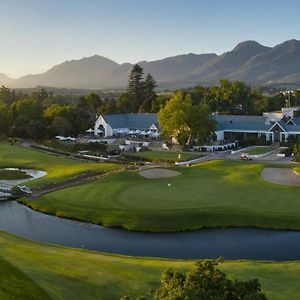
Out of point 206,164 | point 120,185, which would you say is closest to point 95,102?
point 206,164

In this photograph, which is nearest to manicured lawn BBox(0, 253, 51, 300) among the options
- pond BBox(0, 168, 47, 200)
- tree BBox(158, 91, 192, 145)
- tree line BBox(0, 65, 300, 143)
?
pond BBox(0, 168, 47, 200)

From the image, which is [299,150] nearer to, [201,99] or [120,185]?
[120,185]

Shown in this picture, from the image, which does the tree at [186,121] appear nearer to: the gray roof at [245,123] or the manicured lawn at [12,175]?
the gray roof at [245,123]

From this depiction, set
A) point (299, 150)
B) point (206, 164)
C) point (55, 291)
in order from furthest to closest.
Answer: point (299, 150) → point (206, 164) → point (55, 291)

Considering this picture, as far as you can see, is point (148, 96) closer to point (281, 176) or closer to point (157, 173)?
point (157, 173)

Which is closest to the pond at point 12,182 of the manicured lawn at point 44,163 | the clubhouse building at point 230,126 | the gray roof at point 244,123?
the manicured lawn at point 44,163

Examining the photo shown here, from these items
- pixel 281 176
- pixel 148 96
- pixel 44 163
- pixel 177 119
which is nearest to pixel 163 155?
pixel 177 119
